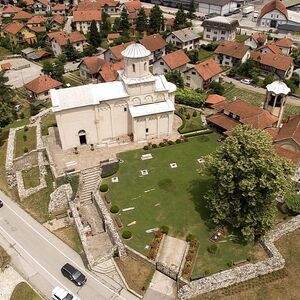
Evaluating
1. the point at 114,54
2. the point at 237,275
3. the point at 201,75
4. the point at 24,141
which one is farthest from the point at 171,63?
the point at 237,275

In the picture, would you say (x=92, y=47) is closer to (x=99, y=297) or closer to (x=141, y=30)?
(x=141, y=30)

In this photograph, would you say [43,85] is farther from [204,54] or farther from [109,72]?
[204,54]

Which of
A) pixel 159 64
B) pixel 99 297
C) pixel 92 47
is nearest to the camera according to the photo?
pixel 99 297

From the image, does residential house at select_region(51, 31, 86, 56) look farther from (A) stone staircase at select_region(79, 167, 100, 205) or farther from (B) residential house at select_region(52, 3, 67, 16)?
(A) stone staircase at select_region(79, 167, 100, 205)

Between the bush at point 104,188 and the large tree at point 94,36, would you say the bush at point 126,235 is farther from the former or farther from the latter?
the large tree at point 94,36

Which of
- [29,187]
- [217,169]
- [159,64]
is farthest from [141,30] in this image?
[217,169]

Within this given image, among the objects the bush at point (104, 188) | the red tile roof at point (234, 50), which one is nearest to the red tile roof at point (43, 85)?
the bush at point (104, 188)
